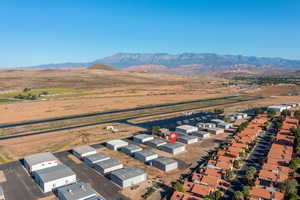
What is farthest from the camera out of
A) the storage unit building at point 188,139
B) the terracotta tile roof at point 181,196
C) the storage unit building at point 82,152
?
the storage unit building at point 188,139

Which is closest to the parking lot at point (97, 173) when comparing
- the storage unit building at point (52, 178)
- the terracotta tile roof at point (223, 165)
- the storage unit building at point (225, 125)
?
the storage unit building at point (52, 178)

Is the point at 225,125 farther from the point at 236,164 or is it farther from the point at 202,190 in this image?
the point at 202,190

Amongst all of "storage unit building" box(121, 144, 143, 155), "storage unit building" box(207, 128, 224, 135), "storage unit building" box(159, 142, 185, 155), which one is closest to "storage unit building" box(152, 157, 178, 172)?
"storage unit building" box(159, 142, 185, 155)

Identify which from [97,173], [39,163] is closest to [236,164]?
[97,173]

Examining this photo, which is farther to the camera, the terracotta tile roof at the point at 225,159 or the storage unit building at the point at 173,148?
the storage unit building at the point at 173,148

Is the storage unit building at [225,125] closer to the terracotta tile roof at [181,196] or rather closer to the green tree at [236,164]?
the green tree at [236,164]

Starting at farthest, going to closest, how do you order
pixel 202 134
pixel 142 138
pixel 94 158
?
pixel 202 134
pixel 142 138
pixel 94 158
